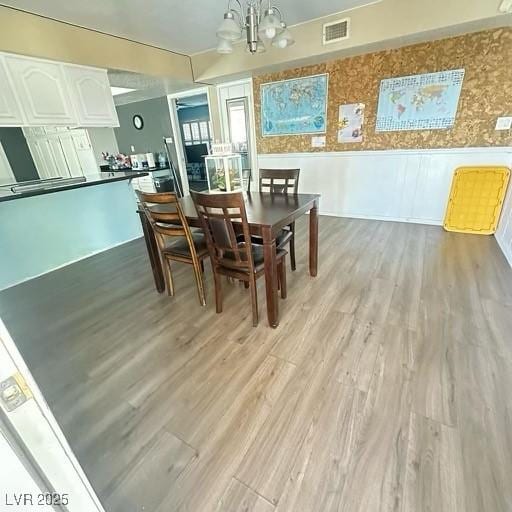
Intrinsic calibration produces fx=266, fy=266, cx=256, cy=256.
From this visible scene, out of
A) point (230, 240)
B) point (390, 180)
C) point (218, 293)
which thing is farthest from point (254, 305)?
point (390, 180)

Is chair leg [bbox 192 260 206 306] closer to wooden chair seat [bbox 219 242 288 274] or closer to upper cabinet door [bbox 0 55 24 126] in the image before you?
wooden chair seat [bbox 219 242 288 274]

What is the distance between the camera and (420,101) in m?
3.17

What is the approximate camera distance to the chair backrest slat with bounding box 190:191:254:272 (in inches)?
60.6

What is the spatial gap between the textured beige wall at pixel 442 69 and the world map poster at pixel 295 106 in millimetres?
97

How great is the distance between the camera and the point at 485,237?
120 inches

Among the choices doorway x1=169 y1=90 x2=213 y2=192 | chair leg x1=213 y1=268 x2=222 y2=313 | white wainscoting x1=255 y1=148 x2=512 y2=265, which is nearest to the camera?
chair leg x1=213 y1=268 x2=222 y2=313

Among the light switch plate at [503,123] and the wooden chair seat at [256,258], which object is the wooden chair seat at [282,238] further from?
the light switch plate at [503,123]

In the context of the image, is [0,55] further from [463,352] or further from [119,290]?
[463,352]

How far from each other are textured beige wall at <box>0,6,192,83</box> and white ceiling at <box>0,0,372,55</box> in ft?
0.26

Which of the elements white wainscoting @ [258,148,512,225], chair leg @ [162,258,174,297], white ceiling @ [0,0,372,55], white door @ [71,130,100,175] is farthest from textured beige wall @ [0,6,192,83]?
chair leg @ [162,258,174,297]

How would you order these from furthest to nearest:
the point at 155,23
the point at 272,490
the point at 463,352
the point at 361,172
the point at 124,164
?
1. the point at 124,164
2. the point at 361,172
3. the point at 155,23
4. the point at 463,352
5. the point at 272,490

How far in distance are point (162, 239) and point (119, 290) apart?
79 cm

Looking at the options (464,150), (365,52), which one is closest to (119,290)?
(365,52)

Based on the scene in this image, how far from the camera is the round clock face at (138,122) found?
6.26 metres
